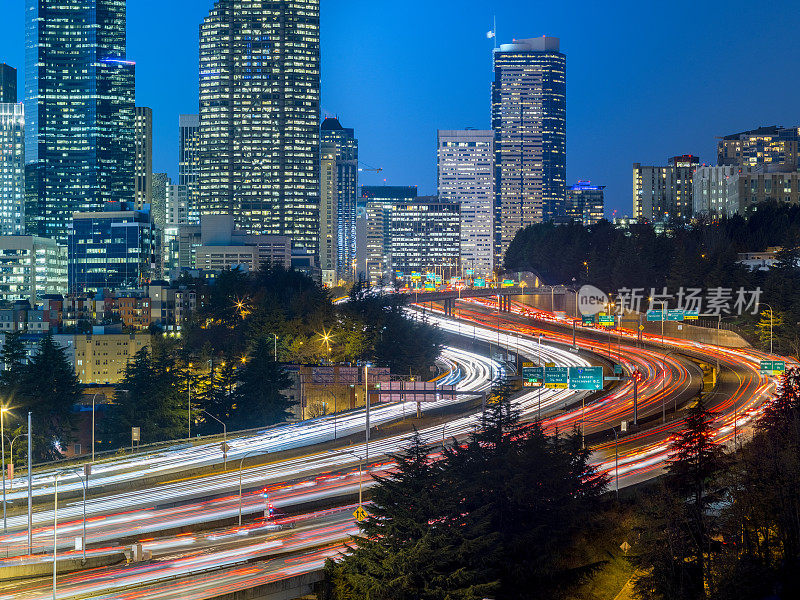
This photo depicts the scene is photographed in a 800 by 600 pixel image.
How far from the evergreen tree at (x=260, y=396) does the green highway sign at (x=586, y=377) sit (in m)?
30.4

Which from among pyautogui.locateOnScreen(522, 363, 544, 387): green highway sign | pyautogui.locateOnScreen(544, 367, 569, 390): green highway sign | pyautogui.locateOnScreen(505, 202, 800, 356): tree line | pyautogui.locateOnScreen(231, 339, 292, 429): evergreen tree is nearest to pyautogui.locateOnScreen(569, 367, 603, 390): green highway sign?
pyautogui.locateOnScreen(544, 367, 569, 390): green highway sign

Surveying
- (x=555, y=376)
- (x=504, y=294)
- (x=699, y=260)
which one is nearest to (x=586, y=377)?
(x=555, y=376)

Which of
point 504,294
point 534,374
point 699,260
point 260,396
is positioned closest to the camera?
point 534,374

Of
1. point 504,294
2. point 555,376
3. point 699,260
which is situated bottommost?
point 555,376

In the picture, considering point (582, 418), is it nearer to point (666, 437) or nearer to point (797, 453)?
point (666, 437)

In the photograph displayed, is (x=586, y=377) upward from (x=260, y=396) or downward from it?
upward

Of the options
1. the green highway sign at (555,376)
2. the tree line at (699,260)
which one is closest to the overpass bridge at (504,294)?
the tree line at (699,260)

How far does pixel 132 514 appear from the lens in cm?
5659

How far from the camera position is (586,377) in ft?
270

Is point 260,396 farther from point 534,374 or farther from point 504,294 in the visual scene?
point 504,294

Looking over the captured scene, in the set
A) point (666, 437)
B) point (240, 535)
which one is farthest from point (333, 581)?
point (666, 437)

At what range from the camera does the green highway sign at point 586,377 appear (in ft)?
269

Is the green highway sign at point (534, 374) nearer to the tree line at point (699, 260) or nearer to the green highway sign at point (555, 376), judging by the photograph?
the green highway sign at point (555, 376)

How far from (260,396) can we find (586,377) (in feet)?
108
